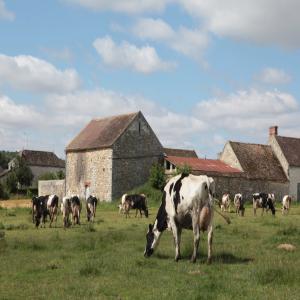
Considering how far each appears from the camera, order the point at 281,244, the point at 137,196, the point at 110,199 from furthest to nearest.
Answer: the point at 110,199
the point at 137,196
the point at 281,244

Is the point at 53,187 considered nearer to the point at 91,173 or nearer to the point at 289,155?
the point at 91,173

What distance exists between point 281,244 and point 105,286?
7.59 meters

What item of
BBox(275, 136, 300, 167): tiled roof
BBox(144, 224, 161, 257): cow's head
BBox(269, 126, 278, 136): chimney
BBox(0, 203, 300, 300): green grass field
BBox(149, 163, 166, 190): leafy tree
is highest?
BBox(269, 126, 278, 136): chimney

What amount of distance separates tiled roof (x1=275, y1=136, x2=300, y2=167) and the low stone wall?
84.1ft

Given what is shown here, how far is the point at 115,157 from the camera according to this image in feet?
187

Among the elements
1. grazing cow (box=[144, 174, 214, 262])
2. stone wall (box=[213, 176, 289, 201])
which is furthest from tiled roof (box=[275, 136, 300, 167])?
grazing cow (box=[144, 174, 214, 262])

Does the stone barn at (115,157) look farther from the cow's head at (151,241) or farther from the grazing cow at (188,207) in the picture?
the grazing cow at (188,207)

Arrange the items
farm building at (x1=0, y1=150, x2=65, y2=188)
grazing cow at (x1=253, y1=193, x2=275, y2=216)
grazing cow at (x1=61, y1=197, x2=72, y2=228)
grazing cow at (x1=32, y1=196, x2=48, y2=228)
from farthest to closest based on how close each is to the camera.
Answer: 1. farm building at (x1=0, y1=150, x2=65, y2=188)
2. grazing cow at (x1=253, y1=193, x2=275, y2=216)
3. grazing cow at (x1=32, y1=196, x2=48, y2=228)
4. grazing cow at (x1=61, y1=197, x2=72, y2=228)

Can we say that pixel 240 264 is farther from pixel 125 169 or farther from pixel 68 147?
pixel 68 147

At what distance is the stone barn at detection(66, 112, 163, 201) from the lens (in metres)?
57.0

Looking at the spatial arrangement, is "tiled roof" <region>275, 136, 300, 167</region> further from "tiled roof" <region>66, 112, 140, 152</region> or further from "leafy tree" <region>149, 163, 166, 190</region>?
"tiled roof" <region>66, 112, 140, 152</region>

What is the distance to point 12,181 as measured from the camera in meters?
84.3

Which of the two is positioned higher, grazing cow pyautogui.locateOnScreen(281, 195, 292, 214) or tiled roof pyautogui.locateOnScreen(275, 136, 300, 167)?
tiled roof pyautogui.locateOnScreen(275, 136, 300, 167)

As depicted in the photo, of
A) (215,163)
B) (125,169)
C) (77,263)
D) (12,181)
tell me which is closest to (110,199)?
(125,169)
